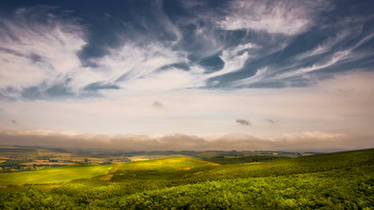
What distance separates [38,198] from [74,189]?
19005mm

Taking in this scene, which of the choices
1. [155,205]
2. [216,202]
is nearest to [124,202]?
[155,205]

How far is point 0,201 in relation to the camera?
26344 mm

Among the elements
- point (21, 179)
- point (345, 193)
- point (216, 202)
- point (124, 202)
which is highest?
point (345, 193)

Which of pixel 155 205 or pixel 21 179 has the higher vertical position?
pixel 155 205

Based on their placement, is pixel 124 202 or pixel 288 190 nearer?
pixel 288 190

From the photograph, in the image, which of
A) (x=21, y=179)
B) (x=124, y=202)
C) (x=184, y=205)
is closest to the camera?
(x=184, y=205)

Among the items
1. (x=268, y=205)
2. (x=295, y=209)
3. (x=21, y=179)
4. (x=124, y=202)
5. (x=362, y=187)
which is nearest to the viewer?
(x=295, y=209)

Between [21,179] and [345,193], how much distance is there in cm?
9672

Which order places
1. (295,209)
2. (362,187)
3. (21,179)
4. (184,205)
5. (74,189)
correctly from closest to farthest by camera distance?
(295,209)
(362,187)
(184,205)
(74,189)
(21,179)

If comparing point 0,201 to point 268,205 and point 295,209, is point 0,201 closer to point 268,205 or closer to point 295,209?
point 268,205

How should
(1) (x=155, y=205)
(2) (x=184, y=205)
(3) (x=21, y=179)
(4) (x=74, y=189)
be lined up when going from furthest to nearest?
(3) (x=21, y=179) → (4) (x=74, y=189) → (1) (x=155, y=205) → (2) (x=184, y=205)

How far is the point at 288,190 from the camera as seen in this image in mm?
28109

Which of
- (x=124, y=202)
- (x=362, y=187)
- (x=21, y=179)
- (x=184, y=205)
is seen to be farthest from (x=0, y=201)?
(x=21, y=179)

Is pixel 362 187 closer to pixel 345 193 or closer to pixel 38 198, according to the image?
pixel 345 193
